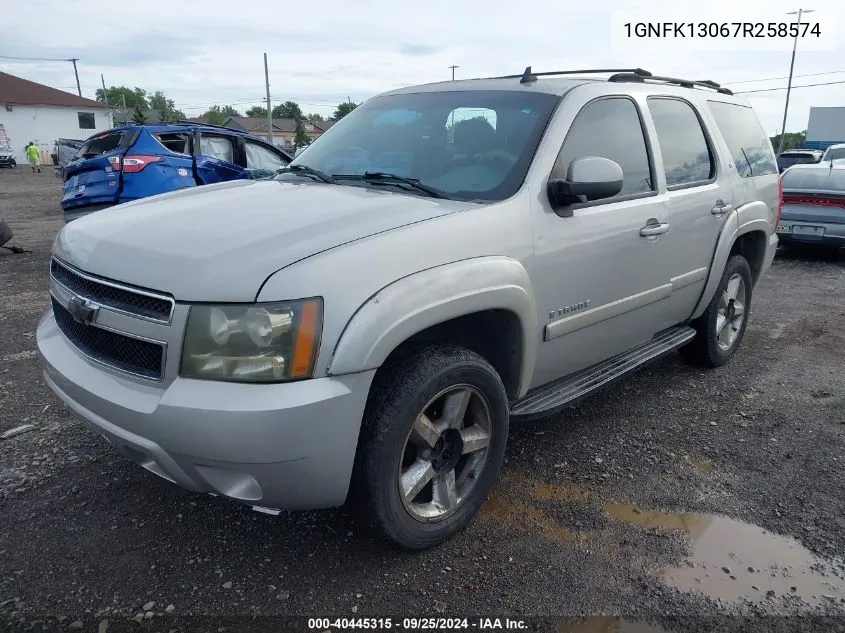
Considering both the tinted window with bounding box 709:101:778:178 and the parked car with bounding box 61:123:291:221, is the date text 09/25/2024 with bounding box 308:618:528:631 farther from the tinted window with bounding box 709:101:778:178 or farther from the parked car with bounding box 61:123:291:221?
the parked car with bounding box 61:123:291:221

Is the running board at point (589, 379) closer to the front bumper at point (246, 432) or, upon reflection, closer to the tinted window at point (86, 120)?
the front bumper at point (246, 432)

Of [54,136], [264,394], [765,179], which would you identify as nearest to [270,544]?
[264,394]

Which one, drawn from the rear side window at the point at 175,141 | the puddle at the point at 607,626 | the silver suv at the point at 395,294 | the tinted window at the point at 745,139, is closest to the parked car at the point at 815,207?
the tinted window at the point at 745,139

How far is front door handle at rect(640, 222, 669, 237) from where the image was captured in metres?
3.38

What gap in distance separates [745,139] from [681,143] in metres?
1.14

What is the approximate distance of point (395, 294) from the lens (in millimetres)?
2205

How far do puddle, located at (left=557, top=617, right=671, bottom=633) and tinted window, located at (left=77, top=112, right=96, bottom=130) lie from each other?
172 feet

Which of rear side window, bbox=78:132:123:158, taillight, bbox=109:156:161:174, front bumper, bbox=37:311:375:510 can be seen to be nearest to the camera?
front bumper, bbox=37:311:375:510

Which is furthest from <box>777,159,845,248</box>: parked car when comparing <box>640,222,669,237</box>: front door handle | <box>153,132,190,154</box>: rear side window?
<box>153,132,190,154</box>: rear side window

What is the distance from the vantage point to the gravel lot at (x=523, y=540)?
2.34m

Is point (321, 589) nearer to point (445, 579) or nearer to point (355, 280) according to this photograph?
point (445, 579)

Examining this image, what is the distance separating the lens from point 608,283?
3.21m

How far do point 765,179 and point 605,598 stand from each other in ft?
12.1

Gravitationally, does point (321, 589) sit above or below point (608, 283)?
below
